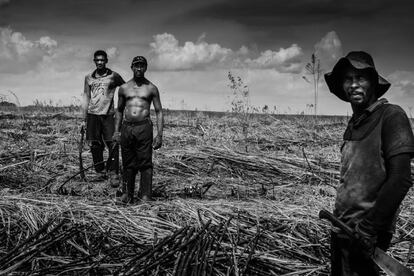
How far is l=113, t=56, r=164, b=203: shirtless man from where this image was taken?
16.7ft

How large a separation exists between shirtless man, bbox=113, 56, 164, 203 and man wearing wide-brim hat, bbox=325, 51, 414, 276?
3.20 meters

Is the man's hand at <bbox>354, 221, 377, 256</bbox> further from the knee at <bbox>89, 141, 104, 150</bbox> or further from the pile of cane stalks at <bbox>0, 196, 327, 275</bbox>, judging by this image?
the knee at <bbox>89, 141, 104, 150</bbox>

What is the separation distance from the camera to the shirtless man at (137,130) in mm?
5102

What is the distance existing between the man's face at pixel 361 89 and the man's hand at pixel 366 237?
635 millimetres

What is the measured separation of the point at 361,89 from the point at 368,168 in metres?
0.43

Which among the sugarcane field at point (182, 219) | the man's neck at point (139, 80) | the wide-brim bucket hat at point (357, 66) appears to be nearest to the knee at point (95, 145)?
the sugarcane field at point (182, 219)

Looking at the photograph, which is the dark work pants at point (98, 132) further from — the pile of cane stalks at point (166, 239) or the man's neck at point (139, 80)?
the pile of cane stalks at point (166, 239)

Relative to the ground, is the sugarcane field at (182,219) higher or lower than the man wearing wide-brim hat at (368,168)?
lower

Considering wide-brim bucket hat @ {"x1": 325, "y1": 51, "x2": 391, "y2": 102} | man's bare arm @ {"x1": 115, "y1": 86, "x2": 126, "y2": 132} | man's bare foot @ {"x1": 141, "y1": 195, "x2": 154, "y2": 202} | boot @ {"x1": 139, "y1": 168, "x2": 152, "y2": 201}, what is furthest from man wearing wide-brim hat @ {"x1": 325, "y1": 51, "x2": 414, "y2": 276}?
man's bare arm @ {"x1": 115, "y1": 86, "x2": 126, "y2": 132}

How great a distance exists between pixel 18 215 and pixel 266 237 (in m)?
2.27

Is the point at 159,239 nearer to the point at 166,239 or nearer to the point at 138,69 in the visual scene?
the point at 166,239

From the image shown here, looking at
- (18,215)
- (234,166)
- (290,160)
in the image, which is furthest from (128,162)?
(290,160)

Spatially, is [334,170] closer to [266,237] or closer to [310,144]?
[310,144]

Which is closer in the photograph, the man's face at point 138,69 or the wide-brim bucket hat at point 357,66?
the wide-brim bucket hat at point 357,66
